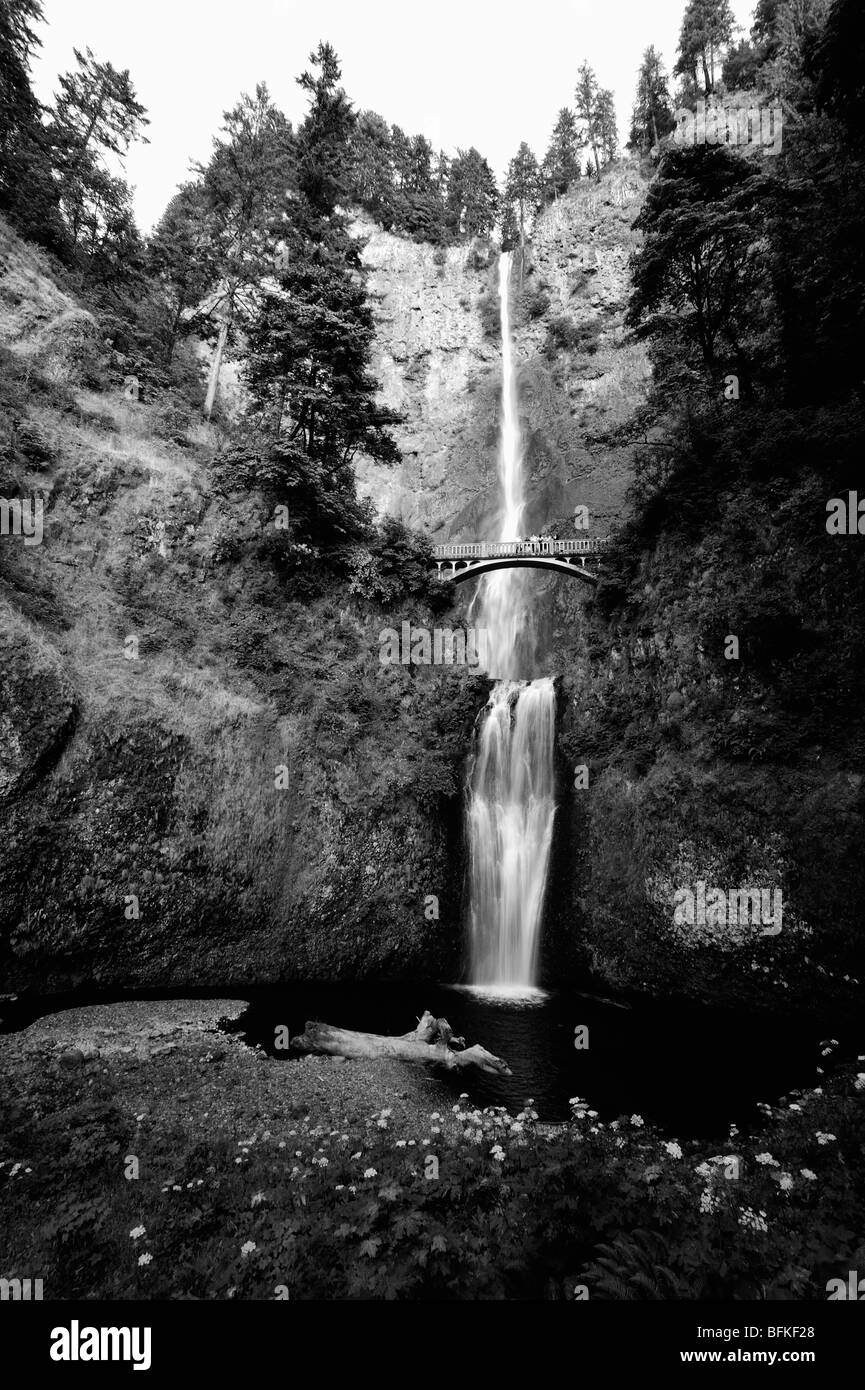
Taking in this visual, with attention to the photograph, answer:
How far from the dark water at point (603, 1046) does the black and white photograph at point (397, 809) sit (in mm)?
111

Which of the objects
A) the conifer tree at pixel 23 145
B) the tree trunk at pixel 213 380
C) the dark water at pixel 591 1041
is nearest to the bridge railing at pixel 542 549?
the tree trunk at pixel 213 380

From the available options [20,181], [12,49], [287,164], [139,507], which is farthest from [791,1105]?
[12,49]

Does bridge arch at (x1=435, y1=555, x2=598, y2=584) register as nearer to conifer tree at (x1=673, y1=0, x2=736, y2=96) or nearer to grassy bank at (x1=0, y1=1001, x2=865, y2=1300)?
grassy bank at (x1=0, y1=1001, x2=865, y2=1300)

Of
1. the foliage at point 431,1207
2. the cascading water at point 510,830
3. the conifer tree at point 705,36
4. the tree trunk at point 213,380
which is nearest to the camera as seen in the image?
the foliage at point 431,1207

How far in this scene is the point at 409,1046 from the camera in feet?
35.9

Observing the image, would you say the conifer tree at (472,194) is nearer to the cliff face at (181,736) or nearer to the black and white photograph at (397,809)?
the black and white photograph at (397,809)

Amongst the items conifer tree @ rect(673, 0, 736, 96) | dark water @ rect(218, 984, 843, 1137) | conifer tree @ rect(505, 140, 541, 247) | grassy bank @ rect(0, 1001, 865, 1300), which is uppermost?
conifer tree @ rect(673, 0, 736, 96)

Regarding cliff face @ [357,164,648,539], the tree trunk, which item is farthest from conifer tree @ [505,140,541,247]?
the tree trunk

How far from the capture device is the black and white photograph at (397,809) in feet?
15.2

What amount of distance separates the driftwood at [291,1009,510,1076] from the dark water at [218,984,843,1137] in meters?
0.26

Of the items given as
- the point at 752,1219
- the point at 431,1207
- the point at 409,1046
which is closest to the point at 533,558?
the point at 409,1046

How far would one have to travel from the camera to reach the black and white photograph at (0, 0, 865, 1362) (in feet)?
15.2

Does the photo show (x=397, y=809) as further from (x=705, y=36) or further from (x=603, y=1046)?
(x=705, y=36)
